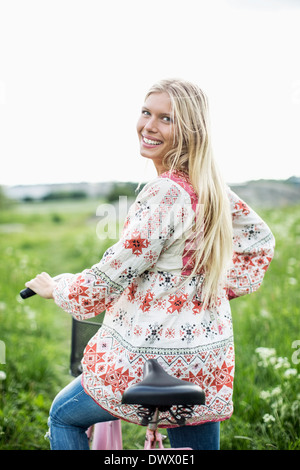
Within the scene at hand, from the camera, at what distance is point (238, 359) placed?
388cm

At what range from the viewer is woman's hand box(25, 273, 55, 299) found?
1984 millimetres

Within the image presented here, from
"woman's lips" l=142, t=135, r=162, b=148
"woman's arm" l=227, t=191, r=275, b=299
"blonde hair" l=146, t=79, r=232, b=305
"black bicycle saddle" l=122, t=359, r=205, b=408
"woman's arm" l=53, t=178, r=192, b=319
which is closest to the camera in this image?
"black bicycle saddle" l=122, t=359, r=205, b=408

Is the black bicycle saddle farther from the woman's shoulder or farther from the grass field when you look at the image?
the grass field

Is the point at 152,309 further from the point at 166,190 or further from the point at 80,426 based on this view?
the point at 80,426

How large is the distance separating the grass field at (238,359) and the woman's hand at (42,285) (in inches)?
50.2

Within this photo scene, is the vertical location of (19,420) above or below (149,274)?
below

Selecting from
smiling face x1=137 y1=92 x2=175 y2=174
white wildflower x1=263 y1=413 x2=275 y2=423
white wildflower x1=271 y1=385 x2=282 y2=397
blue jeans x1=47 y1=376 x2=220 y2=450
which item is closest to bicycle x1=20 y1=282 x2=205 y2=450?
blue jeans x1=47 y1=376 x2=220 y2=450

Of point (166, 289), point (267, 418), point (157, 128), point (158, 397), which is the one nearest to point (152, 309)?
point (166, 289)

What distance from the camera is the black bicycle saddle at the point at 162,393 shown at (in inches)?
61.9

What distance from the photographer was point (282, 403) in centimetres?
318

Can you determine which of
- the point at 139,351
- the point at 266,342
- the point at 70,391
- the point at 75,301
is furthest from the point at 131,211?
the point at 266,342

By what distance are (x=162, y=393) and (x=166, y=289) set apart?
15.6 inches

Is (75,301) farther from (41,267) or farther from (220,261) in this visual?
(41,267)

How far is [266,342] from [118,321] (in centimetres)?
253
